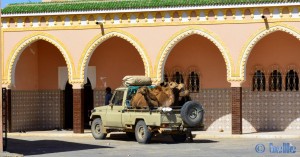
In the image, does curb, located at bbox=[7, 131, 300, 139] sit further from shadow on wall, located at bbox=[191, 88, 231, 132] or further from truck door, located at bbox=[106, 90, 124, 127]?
truck door, located at bbox=[106, 90, 124, 127]

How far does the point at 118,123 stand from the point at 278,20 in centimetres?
588

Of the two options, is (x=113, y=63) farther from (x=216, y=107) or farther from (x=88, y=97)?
(x=216, y=107)

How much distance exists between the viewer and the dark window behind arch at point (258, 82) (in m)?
24.8

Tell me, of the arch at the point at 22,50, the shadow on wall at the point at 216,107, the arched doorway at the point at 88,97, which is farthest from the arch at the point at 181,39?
the arched doorway at the point at 88,97

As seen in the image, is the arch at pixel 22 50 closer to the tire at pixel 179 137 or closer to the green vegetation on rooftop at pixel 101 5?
the green vegetation on rooftop at pixel 101 5

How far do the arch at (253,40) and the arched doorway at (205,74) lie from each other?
2141 mm

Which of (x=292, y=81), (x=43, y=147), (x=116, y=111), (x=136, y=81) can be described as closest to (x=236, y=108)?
(x=292, y=81)

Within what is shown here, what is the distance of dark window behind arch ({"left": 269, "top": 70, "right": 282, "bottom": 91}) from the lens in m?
24.6

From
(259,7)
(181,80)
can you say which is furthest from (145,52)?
(259,7)

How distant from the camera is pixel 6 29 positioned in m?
25.2

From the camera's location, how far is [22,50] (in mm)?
25234

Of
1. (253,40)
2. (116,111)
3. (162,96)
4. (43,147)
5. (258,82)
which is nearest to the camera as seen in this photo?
(43,147)

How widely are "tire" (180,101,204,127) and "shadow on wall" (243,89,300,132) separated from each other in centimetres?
479

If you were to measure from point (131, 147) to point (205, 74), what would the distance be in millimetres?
6781
